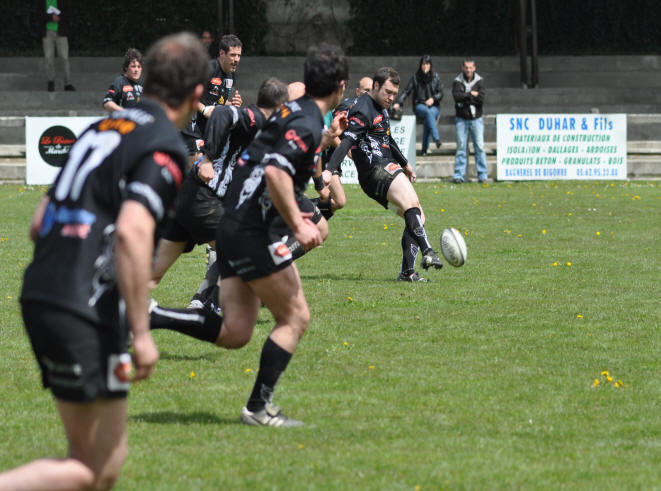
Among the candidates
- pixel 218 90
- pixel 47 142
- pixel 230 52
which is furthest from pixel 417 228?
pixel 47 142

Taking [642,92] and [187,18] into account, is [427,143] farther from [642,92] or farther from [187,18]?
[187,18]

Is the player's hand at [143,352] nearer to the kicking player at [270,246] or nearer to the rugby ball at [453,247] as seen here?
the kicking player at [270,246]

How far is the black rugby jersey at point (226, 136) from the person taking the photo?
27.5 feet

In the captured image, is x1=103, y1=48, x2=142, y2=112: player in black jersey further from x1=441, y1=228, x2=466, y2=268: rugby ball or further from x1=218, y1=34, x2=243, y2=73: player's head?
x1=441, y1=228, x2=466, y2=268: rugby ball

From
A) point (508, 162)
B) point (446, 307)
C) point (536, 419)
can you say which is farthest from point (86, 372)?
point (508, 162)

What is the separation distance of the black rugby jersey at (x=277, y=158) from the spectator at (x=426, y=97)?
18580 millimetres

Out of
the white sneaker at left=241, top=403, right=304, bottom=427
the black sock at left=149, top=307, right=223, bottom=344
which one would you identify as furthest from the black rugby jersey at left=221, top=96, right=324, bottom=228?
the white sneaker at left=241, top=403, right=304, bottom=427

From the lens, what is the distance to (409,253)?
37.6ft

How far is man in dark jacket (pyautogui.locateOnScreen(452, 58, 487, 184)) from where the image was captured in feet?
76.6

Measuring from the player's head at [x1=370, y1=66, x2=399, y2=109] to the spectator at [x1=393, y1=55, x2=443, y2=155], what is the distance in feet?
43.8

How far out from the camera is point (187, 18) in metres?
36.4

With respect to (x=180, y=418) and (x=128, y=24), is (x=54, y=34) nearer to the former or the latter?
(x=128, y=24)

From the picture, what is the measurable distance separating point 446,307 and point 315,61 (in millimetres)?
4299

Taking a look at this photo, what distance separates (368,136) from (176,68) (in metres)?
7.50
